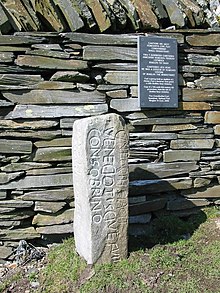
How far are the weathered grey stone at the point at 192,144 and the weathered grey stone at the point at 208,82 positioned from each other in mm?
647

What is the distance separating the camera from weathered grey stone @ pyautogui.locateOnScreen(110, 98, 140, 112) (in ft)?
14.8

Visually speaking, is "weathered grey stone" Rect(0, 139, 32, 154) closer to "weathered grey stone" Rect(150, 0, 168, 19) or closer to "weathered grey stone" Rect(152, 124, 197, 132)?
"weathered grey stone" Rect(152, 124, 197, 132)

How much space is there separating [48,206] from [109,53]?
181 centimetres

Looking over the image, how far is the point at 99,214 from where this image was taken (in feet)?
11.7

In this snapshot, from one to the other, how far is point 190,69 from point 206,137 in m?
0.84

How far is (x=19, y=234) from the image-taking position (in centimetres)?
434

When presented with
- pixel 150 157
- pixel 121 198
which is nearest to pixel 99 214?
pixel 121 198

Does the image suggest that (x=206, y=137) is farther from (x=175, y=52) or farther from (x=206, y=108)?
(x=175, y=52)

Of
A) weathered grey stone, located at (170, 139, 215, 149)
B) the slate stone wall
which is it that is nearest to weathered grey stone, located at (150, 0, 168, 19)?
the slate stone wall

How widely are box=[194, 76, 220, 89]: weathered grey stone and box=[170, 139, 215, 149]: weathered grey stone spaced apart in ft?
2.12

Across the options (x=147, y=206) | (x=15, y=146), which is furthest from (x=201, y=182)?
(x=15, y=146)

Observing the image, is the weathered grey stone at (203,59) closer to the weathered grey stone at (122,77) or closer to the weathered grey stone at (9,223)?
the weathered grey stone at (122,77)

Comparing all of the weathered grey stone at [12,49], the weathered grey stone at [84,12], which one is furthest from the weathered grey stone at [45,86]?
the weathered grey stone at [84,12]

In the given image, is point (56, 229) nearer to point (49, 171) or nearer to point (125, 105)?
point (49, 171)
